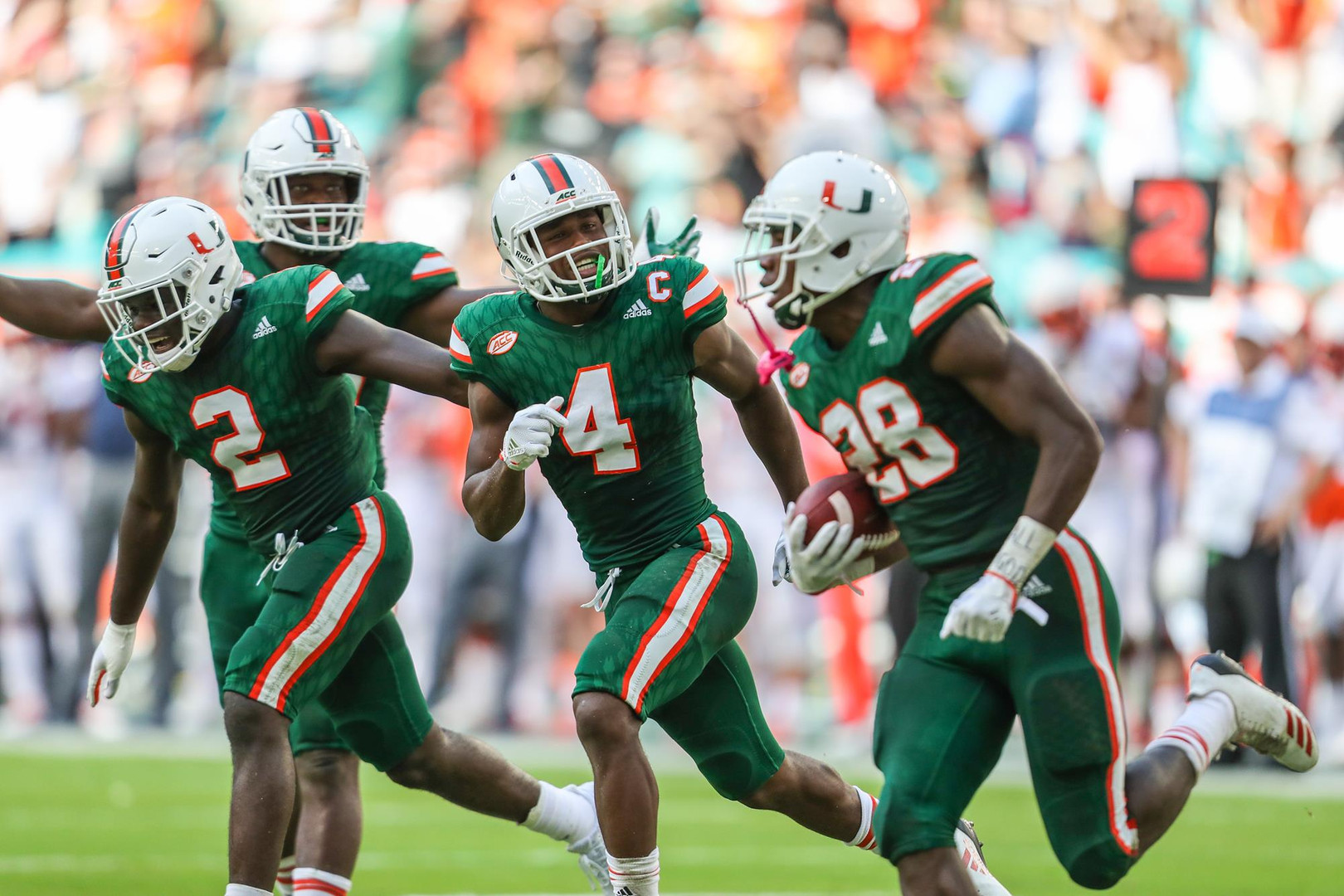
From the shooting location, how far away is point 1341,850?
6.54m

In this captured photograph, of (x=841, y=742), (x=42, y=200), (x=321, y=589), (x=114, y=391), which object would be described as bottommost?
(x=841, y=742)

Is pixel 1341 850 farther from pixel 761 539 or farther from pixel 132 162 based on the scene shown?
pixel 132 162

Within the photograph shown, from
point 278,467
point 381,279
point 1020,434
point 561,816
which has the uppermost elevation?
point 381,279

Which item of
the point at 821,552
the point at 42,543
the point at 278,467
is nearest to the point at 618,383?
the point at 821,552

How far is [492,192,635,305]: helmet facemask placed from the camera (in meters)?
4.23

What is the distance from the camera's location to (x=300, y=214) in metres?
5.00

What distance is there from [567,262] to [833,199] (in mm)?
702

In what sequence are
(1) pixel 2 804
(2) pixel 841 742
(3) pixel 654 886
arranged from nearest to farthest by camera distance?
(3) pixel 654 886
(1) pixel 2 804
(2) pixel 841 742

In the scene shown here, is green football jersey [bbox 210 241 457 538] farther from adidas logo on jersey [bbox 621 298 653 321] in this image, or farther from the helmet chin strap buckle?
the helmet chin strap buckle

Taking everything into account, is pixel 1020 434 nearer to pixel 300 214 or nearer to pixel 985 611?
pixel 985 611

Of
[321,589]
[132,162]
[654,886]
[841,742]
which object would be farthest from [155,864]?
[132,162]

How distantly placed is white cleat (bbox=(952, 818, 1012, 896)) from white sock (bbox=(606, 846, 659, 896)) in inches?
27.0

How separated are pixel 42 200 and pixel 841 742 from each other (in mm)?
7721

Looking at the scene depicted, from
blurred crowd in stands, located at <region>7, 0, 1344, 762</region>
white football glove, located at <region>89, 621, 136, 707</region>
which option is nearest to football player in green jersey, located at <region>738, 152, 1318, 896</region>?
white football glove, located at <region>89, 621, 136, 707</region>
